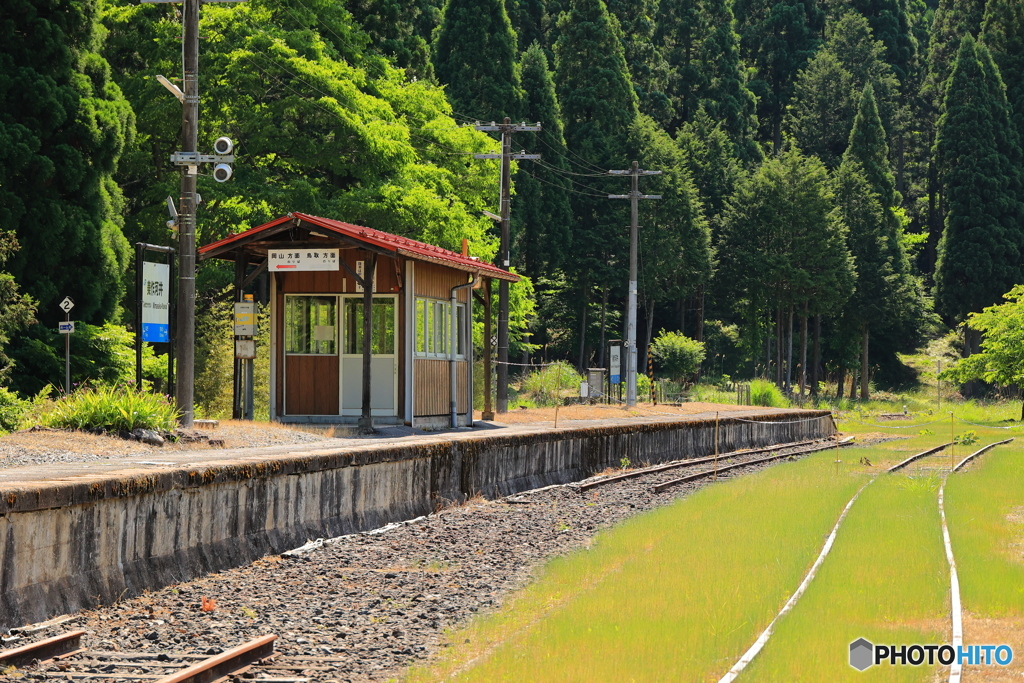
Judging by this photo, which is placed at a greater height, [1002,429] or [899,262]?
[899,262]

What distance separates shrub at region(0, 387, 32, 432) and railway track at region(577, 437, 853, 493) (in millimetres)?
8845

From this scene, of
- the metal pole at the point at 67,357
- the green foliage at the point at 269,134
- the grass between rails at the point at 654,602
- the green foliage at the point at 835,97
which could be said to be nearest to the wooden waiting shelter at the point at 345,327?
the metal pole at the point at 67,357

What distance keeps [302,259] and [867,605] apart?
12.2 meters

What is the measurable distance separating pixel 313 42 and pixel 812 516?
A: 23743mm

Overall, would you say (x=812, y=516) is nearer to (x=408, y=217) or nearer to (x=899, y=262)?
(x=408, y=217)

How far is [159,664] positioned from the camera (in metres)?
8.16

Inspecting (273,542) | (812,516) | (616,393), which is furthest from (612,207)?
(273,542)

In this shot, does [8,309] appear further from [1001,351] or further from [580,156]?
[580,156]

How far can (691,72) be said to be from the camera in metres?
87.2

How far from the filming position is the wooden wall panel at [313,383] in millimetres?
21859

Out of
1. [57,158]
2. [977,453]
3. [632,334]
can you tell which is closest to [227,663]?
[57,158]

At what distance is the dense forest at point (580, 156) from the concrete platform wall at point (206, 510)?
8432 millimetres

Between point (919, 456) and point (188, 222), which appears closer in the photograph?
point (188, 222)

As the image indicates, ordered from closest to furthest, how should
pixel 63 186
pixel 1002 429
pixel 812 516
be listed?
pixel 812 516, pixel 63 186, pixel 1002 429
